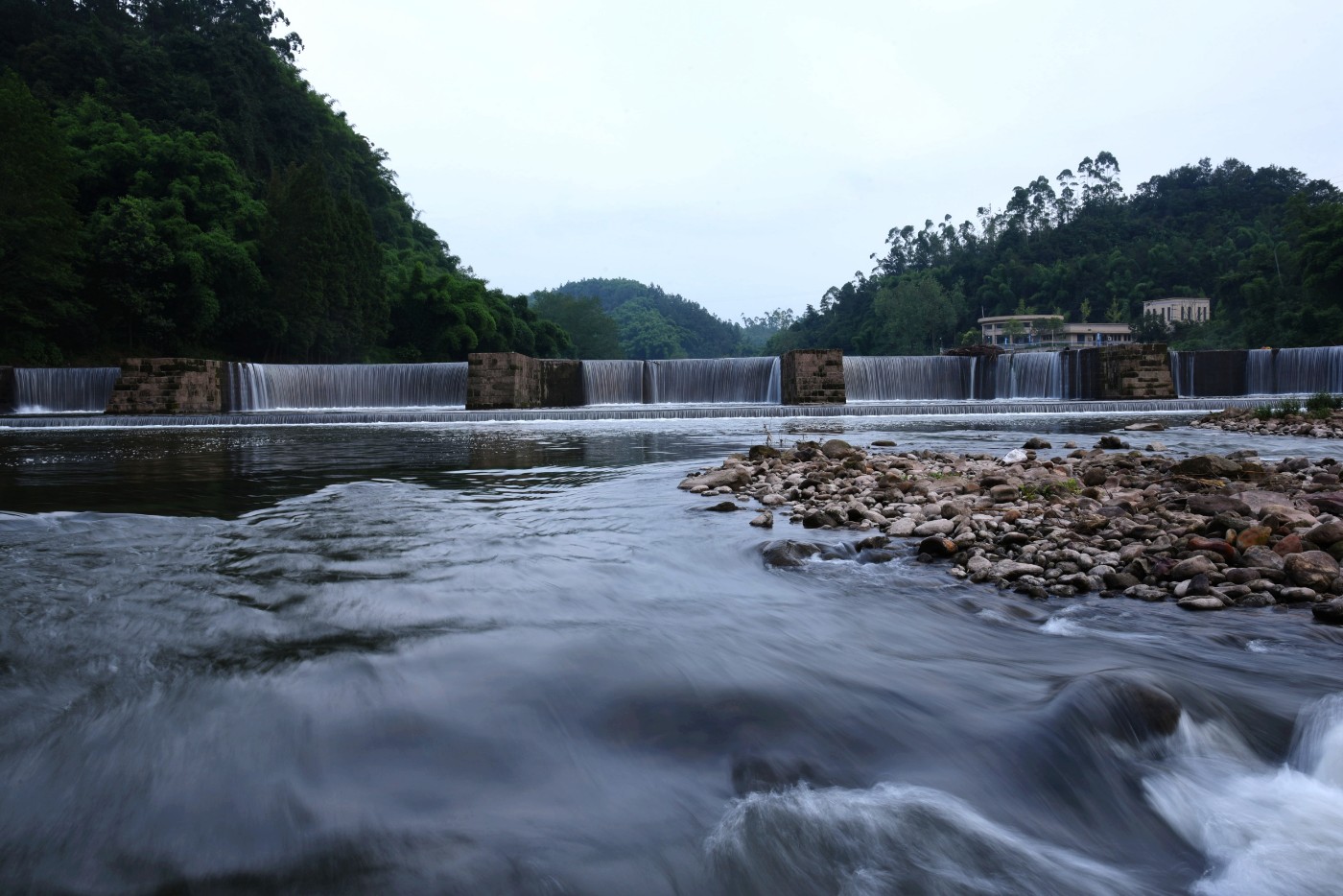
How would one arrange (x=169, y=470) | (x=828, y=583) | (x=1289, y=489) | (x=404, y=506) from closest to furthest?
(x=828, y=583) < (x=1289, y=489) < (x=404, y=506) < (x=169, y=470)

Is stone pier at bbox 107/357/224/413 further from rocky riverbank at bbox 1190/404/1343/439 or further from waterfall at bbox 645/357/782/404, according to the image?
rocky riverbank at bbox 1190/404/1343/439

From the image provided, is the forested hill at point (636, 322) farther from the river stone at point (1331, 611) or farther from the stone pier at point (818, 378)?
the river stone at point (1331, 611)

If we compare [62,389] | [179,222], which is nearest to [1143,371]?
[62,389]

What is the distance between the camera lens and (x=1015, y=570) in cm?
399

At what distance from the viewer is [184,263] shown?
35.4m

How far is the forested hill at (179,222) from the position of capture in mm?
32438

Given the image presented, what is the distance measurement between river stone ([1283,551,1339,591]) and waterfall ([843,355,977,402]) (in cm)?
2440

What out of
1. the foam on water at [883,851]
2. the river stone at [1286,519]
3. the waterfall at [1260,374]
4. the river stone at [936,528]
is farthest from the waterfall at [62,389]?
the waterfall at [1260,374]

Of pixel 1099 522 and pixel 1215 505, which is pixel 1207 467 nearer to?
pixel 1215 505

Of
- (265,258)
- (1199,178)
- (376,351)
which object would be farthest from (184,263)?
(1199,178)

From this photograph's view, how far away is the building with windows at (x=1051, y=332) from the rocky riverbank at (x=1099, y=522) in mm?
88082

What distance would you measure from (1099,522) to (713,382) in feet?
78.3

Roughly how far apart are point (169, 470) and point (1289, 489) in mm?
10218

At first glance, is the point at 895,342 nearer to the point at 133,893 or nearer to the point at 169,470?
the point at 169,470
